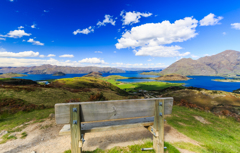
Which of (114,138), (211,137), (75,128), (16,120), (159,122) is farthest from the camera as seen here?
(16,120)

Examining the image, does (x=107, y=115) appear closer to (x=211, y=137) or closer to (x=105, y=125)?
(x=105, y=125)

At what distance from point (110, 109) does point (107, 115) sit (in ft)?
0.73

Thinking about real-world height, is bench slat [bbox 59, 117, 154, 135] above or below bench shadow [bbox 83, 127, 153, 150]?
above

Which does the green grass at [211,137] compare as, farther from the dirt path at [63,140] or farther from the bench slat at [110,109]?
the bench slat at [110,109]

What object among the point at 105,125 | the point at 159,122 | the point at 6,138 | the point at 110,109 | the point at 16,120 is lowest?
the point at 16,120

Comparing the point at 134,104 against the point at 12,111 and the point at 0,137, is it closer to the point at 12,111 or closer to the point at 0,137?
the point at 0,137

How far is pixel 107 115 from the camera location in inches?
128

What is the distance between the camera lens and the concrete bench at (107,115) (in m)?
2.90

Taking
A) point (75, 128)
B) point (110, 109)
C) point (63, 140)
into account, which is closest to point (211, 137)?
point (110, 109)

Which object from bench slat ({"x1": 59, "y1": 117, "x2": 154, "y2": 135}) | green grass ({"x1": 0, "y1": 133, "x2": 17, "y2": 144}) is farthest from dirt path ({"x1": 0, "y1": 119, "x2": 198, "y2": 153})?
bench slat ({"x1": 59, "y1": 117, "x2": 154, "y2": 135})

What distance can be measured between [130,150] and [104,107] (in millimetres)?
2815

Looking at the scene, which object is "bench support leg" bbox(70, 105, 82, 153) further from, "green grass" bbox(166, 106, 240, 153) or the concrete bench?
"green grass" bbox(166, 106, 240, 153)

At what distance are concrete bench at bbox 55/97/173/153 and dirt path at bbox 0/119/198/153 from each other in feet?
6.41

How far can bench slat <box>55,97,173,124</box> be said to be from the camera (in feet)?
9.46
